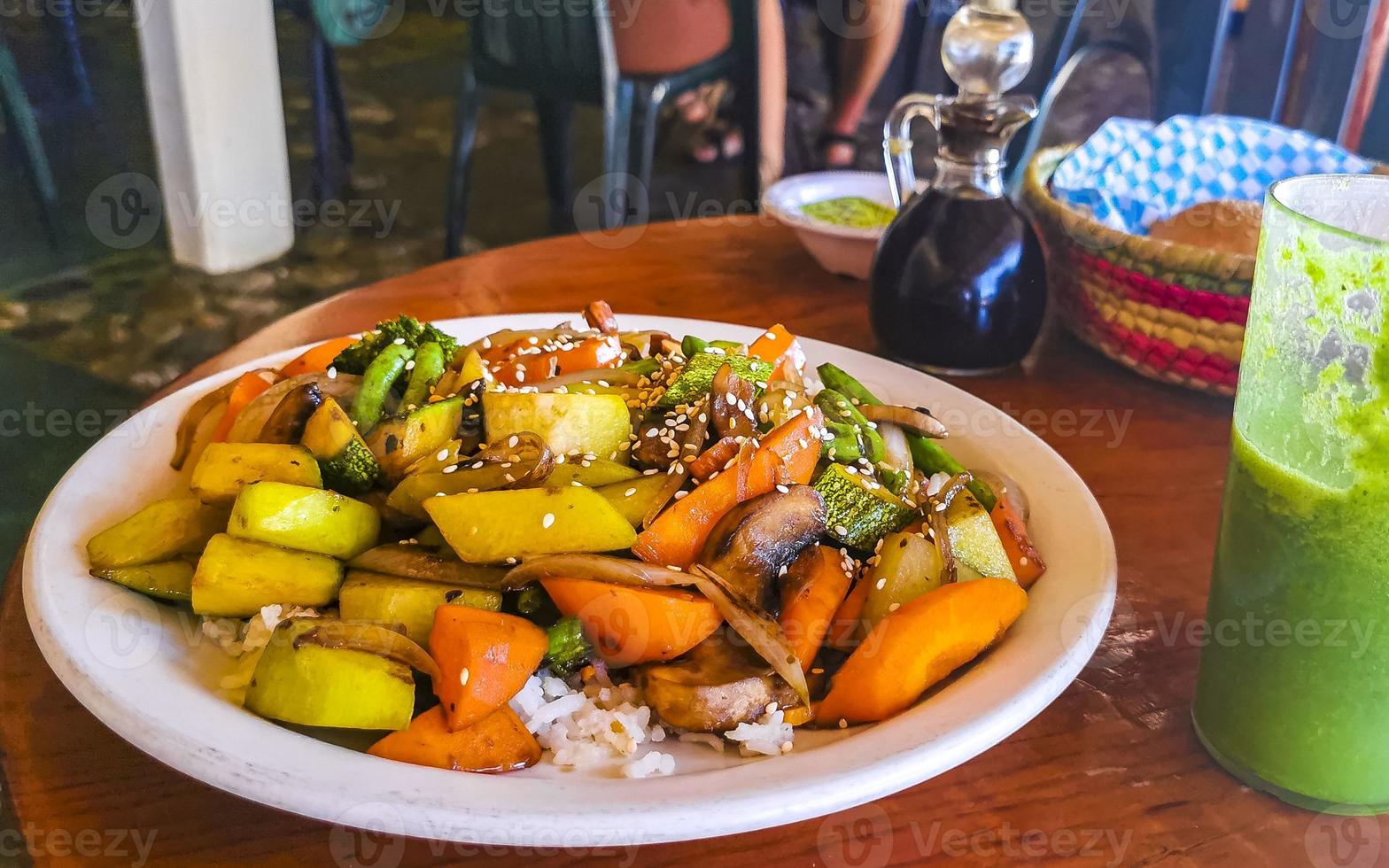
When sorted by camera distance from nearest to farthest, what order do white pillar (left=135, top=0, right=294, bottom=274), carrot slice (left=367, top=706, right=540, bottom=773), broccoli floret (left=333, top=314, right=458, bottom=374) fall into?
carrot slice (left=367, top=706, right=540, bottom=773), broccoli floret (left=333, top=314, right=458, bottom=374), white pillar (left=135, top=0, right=294, bottom=274)

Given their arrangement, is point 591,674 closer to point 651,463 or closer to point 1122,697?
point 651,463

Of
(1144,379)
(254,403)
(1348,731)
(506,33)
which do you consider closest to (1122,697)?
(1348,731)

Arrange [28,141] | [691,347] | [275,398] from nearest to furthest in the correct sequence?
[275,398] → [691,347] → [28,141]

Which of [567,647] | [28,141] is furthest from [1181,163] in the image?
[28,141]

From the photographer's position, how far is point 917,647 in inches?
37.9

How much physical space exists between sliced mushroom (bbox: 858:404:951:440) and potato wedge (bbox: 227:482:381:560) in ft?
2.03

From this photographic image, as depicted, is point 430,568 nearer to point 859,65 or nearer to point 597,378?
point 597,378

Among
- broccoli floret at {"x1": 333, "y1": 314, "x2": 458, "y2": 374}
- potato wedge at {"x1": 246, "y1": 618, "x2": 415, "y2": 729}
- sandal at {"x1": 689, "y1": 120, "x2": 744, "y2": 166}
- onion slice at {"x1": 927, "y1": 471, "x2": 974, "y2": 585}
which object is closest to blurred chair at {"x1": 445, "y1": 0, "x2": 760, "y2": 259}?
sandal at {"x1": 689, "y1": 120, "x2": 744, "y2": 166}

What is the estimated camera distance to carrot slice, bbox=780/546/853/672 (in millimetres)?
1006

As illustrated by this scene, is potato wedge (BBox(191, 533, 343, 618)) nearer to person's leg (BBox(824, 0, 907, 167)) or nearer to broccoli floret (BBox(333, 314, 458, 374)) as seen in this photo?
broccoli floret (BBox(333, 314, 458, 374))

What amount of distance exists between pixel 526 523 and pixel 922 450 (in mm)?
553

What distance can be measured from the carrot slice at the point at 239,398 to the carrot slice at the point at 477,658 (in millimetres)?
479

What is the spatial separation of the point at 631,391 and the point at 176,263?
4.33m

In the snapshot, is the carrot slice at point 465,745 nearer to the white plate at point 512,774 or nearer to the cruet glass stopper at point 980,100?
the white plate at point 512,774
